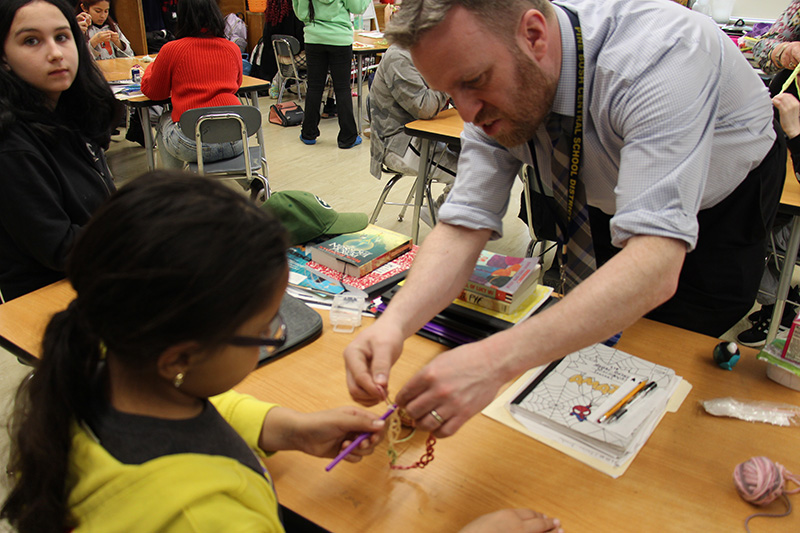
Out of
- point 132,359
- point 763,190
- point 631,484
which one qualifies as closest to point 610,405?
point 631,484

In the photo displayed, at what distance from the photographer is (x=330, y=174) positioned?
15.8 ft

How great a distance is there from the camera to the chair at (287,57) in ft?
20.5

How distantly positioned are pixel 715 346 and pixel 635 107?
64cm

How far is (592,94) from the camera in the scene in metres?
1.11

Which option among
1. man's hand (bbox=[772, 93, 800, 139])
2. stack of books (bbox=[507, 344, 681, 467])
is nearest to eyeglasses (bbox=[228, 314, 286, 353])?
stack of books (bbox=[507, 344, 681, 467])

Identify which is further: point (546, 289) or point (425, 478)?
point (546, 289)

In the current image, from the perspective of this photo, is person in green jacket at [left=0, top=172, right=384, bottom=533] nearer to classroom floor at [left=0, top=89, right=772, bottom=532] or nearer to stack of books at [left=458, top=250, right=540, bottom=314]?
stack of books at [left=458, top=250, right=540, bottom=314]

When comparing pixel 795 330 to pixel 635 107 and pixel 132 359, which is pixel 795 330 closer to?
pixel 635 107

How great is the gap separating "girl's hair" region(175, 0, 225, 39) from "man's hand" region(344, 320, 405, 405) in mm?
2945

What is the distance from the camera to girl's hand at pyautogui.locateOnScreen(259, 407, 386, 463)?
917 millimetres

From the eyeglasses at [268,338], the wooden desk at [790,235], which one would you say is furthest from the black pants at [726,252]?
the eyeglasses at [268,338]

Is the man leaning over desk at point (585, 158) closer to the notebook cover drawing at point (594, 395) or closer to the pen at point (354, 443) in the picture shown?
the pen at point (354, 443)

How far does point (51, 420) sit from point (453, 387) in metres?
0.54

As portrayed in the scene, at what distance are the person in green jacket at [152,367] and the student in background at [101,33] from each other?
4.86 meters
